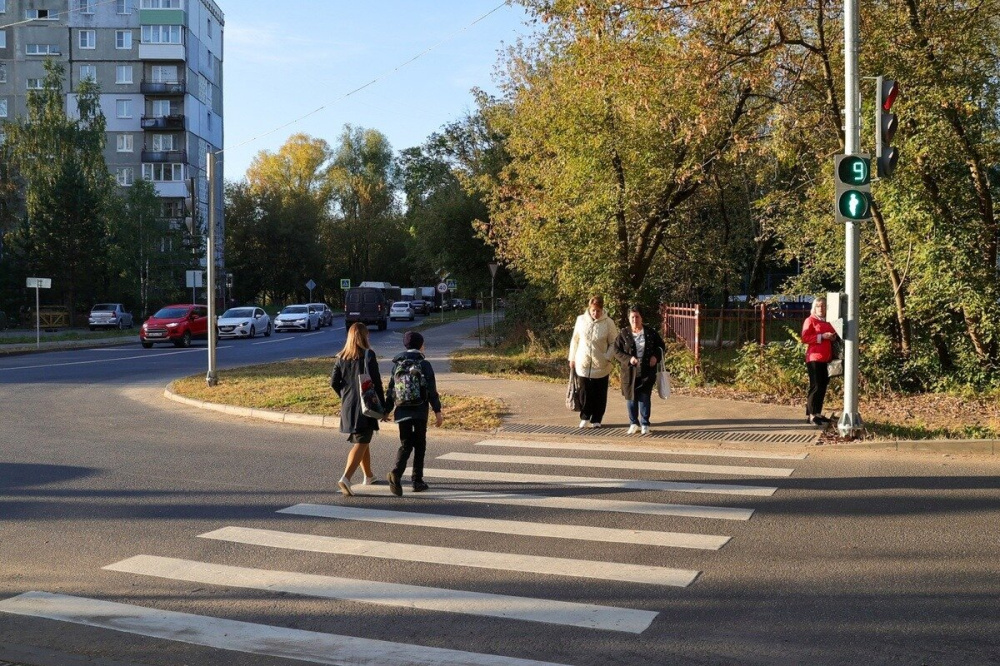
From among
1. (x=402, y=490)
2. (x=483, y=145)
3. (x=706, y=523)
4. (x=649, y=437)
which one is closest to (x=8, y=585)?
(x=402, y=490)

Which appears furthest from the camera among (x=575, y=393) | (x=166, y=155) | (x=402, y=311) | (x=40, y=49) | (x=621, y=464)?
(x=166, y=155)

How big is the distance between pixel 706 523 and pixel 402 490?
9.68ft

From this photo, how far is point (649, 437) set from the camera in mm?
12750

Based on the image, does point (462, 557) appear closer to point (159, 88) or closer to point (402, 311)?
point (402, 311)

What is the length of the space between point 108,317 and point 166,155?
25.3 metres

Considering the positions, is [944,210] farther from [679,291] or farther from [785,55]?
[679,291]

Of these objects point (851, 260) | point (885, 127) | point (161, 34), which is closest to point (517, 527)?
point (851, 260)

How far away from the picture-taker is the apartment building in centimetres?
7344

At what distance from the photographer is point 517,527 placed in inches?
317

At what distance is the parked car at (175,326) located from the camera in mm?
37344

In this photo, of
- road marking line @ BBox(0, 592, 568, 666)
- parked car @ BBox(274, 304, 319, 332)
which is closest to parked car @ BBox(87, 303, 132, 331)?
parked car @ BBox(274, 304, 319, 332)

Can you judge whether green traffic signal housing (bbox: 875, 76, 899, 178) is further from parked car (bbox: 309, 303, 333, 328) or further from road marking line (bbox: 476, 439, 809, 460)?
parked car (bbox: 309, 303, 333, 328)

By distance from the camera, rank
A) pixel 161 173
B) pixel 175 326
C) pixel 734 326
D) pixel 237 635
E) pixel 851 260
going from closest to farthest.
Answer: pixel 237 635 < pixel 851 260 < pixel 734 326 < pixel 175 326 < pixel 161 173

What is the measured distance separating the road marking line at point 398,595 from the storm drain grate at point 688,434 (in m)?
6.77
